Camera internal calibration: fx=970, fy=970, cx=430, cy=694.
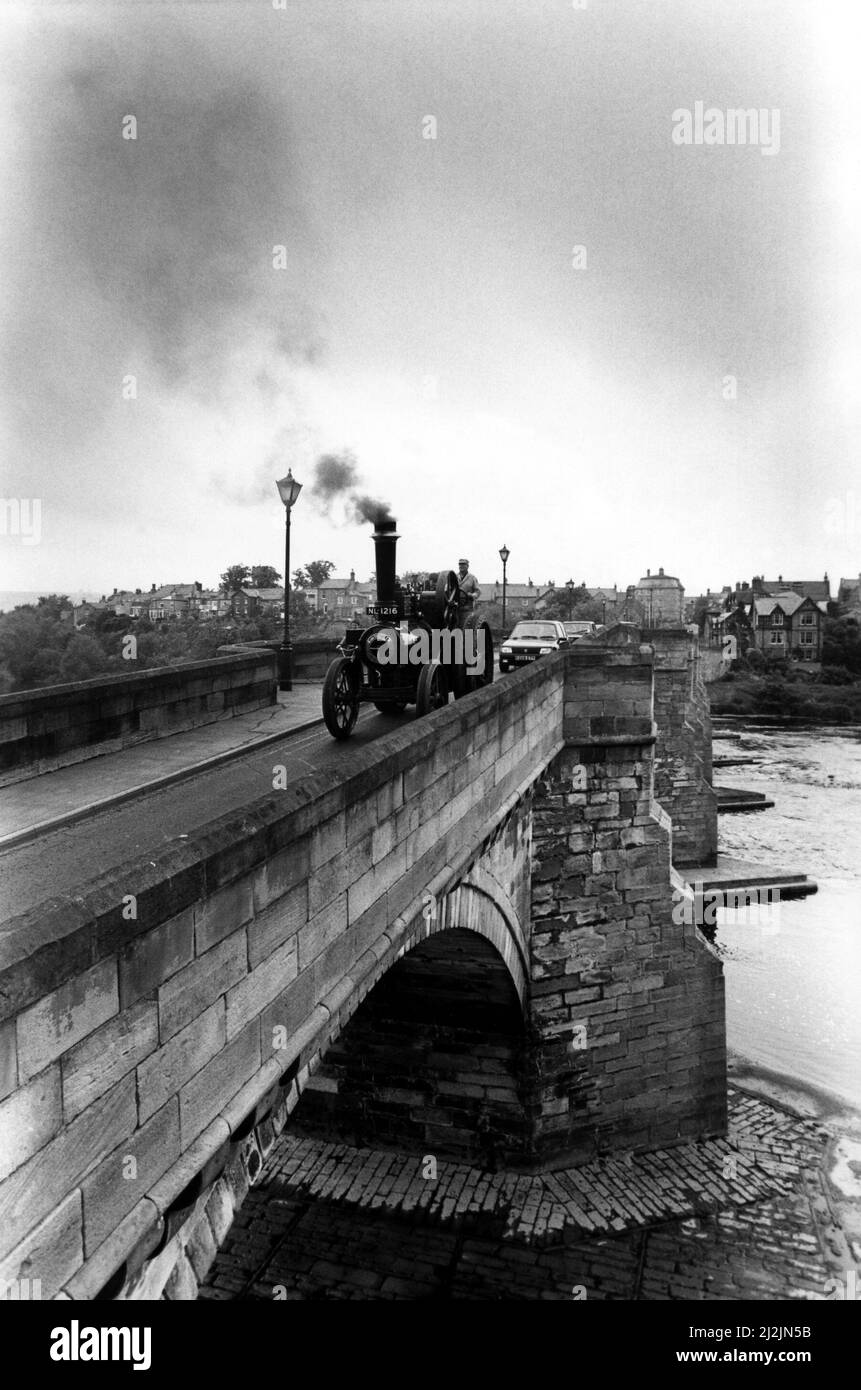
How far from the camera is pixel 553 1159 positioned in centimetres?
1165

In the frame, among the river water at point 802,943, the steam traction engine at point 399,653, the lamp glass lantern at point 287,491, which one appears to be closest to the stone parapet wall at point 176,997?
the steam traction engine at point 399,653

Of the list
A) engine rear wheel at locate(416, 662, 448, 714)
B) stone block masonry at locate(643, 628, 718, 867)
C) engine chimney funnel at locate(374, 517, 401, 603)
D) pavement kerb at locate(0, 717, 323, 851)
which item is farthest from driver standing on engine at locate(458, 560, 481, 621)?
stone block masonry at locate(643, 628, 718, 867)

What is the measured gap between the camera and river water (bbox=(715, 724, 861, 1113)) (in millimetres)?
16828

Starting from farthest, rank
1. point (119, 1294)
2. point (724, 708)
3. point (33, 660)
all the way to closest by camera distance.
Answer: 1. point (724, 708)
2. point (33, 660)
3. point (119, 1294)

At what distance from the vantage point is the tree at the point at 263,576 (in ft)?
252

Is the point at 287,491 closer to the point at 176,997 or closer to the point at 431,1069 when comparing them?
the point at 431,1069

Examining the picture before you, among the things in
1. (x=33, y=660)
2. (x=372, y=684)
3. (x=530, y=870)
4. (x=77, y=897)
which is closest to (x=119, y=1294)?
(x=77, y=897)

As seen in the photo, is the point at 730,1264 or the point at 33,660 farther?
the point at 33,660

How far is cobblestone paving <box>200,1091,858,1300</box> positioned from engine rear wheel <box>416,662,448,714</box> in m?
5.89

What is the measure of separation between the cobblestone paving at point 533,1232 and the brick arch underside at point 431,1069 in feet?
1.14

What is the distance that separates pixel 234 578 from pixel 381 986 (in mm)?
57572

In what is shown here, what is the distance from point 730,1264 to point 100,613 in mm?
42038

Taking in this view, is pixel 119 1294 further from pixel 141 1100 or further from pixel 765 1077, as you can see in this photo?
pixel 765 1077

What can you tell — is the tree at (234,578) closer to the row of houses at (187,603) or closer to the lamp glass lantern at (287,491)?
the row of houses at (187,603)
